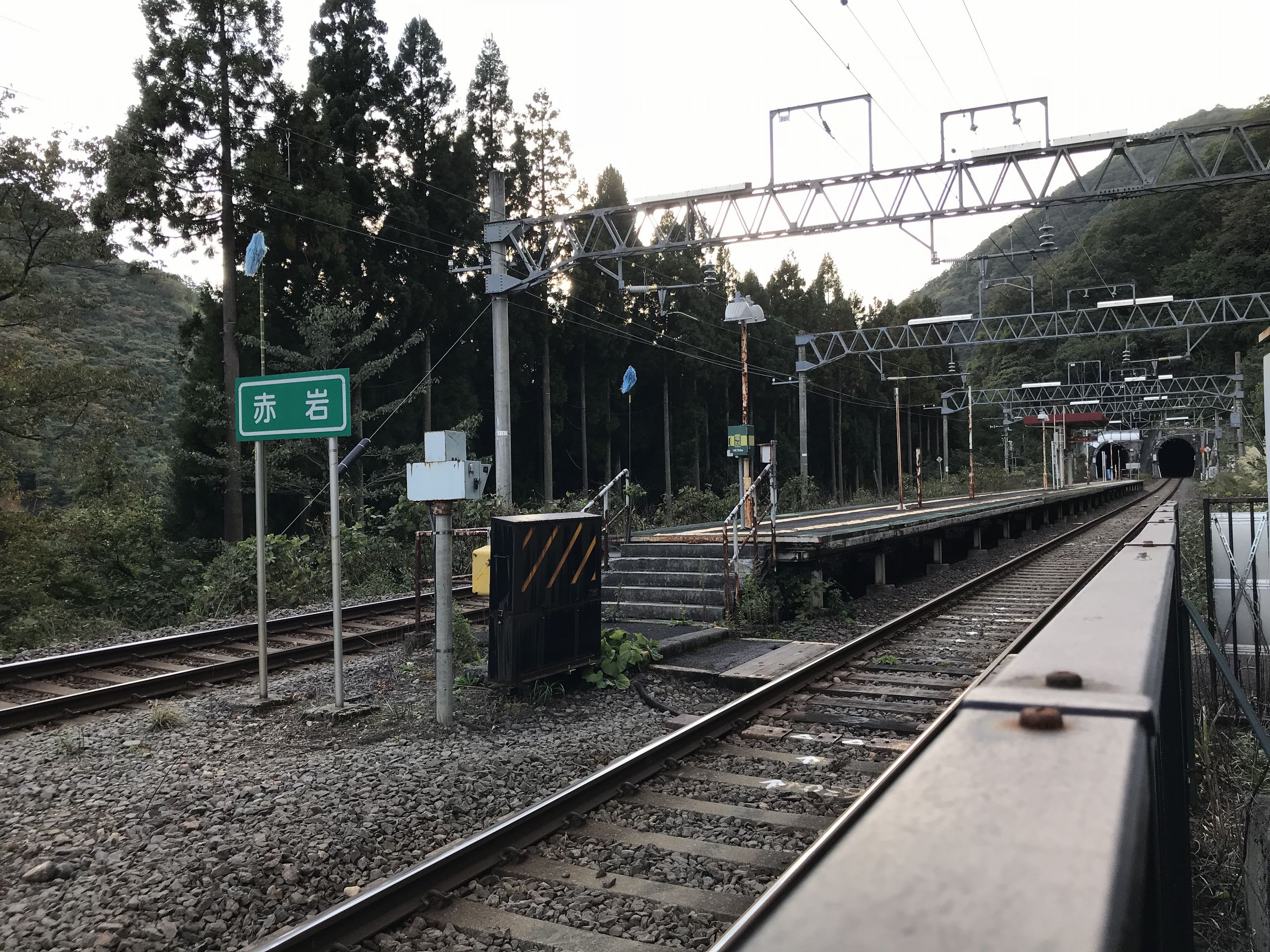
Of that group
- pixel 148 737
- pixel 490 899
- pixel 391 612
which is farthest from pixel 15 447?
pixel 490 899

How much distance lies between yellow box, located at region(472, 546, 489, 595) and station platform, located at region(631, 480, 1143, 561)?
9.05ft

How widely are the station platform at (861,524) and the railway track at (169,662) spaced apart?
3804 mm

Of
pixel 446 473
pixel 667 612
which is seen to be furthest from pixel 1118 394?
pixel 446 473

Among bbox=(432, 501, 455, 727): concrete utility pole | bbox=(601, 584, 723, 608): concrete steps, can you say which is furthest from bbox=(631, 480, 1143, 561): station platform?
bbox=(432, 501, 455, 727): concrete utility pole

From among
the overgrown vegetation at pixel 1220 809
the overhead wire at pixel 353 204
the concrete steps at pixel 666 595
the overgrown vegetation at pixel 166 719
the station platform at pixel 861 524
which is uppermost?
the overhead wire at pixel 353 204

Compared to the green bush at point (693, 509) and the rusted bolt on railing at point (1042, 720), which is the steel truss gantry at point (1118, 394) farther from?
the rusted bolt on railing at point (1042, 720)

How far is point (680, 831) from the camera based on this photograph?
452 centimetres

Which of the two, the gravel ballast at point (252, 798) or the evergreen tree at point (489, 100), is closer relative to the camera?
the gravel ballast at point (252, 798)

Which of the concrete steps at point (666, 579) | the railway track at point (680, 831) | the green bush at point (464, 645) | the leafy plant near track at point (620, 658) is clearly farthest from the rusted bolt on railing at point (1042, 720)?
the concrete steps at point (666, 579)

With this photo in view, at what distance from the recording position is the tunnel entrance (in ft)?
314

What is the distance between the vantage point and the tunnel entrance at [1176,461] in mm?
95569

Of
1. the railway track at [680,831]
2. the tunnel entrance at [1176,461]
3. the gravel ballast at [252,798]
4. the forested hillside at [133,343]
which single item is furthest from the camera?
the tunnel entrance at [1176,461]

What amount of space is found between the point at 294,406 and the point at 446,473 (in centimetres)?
144

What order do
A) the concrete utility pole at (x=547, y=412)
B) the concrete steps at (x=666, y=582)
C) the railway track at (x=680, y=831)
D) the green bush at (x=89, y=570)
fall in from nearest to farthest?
1. the railway track at (x=680, y=831)
2. the concrete steps at (x=666, y=582)
3. the green bush at (x=89, y=570)
4. the concrete utility pole at (x=547, y=412)
